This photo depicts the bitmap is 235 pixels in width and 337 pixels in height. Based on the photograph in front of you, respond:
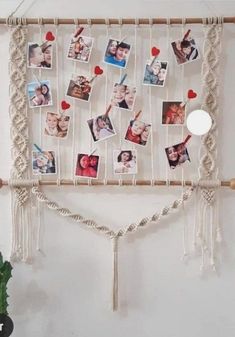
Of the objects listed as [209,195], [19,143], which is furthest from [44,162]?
[209,195]

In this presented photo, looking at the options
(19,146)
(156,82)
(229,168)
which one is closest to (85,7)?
(156,82)

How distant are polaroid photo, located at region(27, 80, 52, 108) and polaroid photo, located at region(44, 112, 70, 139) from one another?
0.04 meters

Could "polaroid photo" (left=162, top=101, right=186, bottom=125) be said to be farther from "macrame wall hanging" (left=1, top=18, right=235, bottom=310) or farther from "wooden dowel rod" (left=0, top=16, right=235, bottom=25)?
"wooden dowel rod" (left=0, top=16, right=235, bottom=25)

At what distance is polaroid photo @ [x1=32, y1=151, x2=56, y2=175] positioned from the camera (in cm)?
143

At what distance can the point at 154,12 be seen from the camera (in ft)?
4.66

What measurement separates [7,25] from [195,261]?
3.07 feet

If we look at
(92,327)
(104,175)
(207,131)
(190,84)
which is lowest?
(92,327)

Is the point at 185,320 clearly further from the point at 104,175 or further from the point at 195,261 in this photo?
the point at 104,175

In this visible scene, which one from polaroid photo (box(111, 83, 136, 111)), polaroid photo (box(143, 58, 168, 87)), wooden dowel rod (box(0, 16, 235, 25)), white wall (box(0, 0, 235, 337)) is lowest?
white wall (box(0, 0, 235, 337))

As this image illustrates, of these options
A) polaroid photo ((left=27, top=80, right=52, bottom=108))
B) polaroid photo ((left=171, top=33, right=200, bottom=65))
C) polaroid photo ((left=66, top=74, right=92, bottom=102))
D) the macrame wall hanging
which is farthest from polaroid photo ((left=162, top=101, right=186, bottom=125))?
polaroid photo ((left=27, top=80, right=52, bottom=108))

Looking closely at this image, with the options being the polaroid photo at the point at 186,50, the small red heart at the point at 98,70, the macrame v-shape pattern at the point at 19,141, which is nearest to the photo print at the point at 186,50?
the polaroid photo at the point at 186,50

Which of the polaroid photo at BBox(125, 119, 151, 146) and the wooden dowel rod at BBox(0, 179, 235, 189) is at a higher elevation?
the polaroid photo at BBox(125, 119, 151, 146)

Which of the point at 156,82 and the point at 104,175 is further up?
the point at 156,82

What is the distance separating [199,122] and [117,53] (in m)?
0.33
